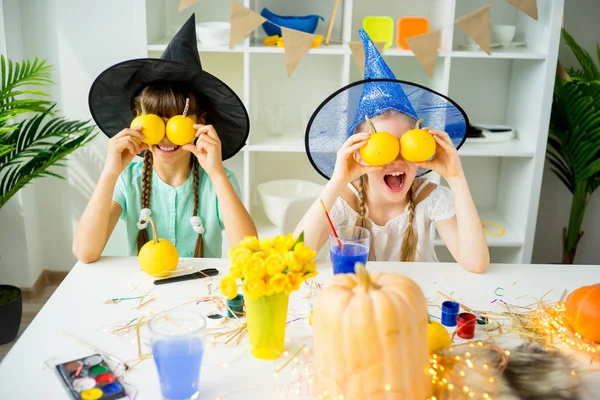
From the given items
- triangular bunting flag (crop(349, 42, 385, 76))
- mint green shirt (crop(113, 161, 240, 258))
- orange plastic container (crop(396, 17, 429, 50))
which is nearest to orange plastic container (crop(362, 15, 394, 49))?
orange plastic container (crop(396, 17, 429, 50))

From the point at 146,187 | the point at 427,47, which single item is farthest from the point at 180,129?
the point at 427,47

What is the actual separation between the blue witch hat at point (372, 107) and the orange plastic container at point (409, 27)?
1.09 metres

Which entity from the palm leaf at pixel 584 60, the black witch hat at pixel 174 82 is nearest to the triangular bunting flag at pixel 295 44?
the black witch hat at pixel 174 82

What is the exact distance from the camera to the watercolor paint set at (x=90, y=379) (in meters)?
1.09

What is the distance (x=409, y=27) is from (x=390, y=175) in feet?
4.15

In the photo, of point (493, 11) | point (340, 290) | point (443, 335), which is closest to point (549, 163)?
point (493, 11)

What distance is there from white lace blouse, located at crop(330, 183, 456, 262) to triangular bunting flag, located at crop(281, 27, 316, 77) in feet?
2.66

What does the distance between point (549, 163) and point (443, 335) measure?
2503 millimetres

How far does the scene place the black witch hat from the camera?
180cm

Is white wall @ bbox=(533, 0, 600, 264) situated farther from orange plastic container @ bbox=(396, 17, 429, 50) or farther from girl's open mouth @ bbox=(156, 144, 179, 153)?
girl's open mouth @ bbox=(156, 144, 179, 153)

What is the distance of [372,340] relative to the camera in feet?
3.30

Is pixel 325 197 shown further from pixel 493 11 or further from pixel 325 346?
pixel 493 11

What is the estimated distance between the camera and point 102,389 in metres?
1.11

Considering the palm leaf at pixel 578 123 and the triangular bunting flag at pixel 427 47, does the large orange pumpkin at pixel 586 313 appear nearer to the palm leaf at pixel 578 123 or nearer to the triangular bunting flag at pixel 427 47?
the triangular bunting flag at pixel 427 47
